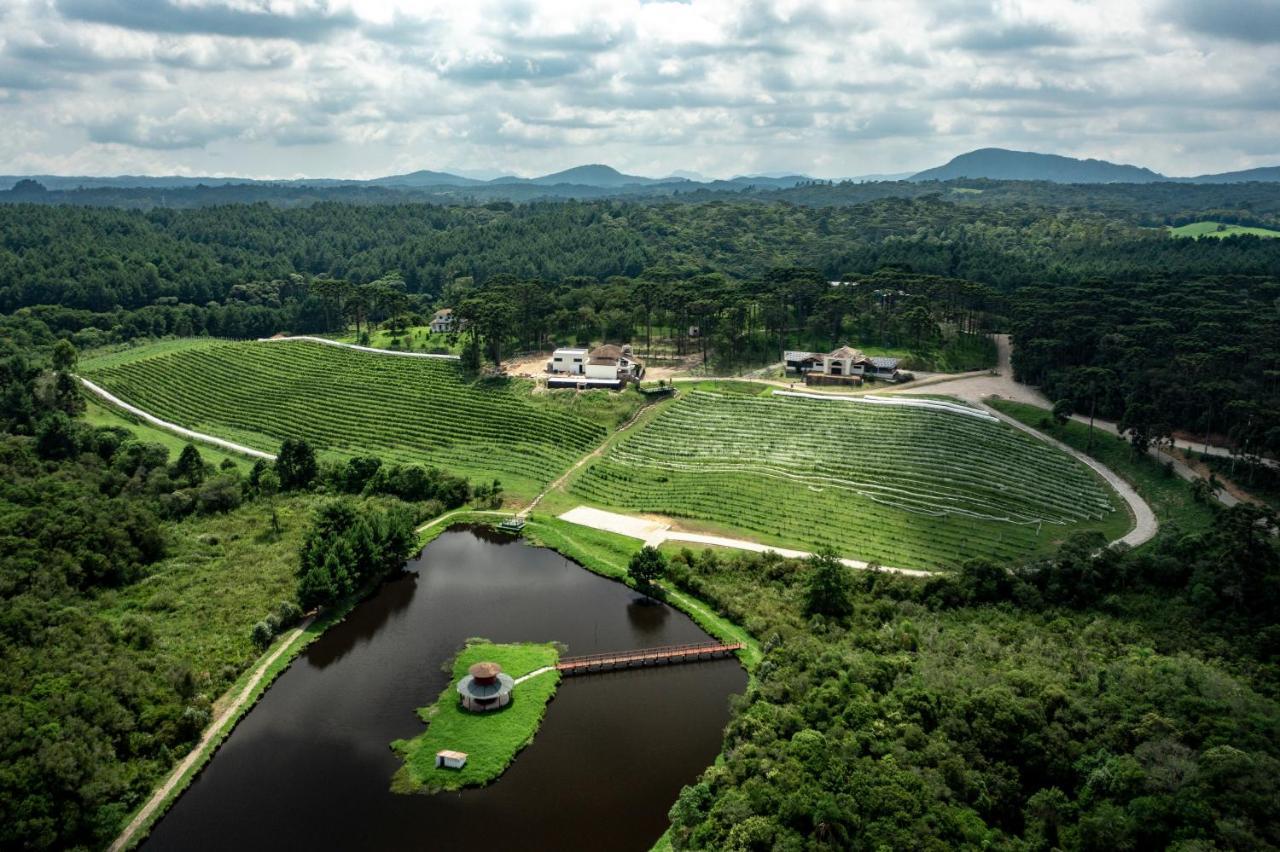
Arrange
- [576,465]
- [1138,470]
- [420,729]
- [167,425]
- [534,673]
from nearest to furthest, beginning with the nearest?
[420,729] < [534,673] < [1138,470] < [576,465] < [167,425]

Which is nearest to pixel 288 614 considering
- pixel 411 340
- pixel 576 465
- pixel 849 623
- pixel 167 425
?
pixel 849 623

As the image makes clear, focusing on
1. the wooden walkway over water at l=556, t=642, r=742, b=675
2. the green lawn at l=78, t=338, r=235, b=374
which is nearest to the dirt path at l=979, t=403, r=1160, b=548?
the wooden walkway over water at l=556, t=642, r=742, b=675

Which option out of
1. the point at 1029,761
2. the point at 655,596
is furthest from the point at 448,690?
the point at 1029,761

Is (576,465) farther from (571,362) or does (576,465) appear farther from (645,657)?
(645,657)

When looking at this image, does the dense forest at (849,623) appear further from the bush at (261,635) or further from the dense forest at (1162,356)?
the dense forest at (1162,356)

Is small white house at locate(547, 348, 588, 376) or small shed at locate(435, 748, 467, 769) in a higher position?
small white house at locate(547, 348, 588, 376)

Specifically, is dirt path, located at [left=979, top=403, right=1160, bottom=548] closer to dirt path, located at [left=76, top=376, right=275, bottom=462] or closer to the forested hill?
the forested hill
